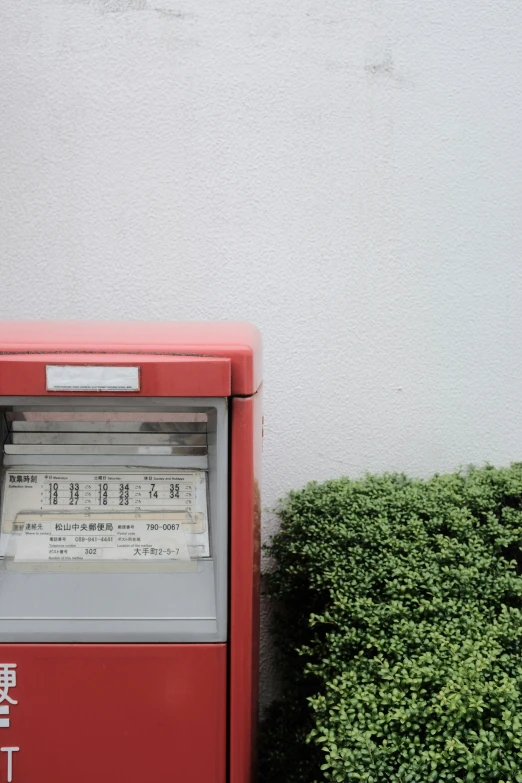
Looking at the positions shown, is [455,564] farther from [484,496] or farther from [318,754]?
[318,754]

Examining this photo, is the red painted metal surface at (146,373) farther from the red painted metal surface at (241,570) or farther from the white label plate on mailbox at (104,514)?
the white label plate on mailbox at (104,514)

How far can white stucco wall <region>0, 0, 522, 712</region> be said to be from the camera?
96.8 inches

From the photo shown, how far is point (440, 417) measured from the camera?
8.89 ft

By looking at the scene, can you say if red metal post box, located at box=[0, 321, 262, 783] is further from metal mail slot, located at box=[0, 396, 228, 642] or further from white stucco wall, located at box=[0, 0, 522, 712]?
white stucco wall, located at box=[0, 0, 522, 712]

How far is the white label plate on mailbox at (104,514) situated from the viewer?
1605 mm

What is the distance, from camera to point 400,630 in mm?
1789

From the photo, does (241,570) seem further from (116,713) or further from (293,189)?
(293,189)

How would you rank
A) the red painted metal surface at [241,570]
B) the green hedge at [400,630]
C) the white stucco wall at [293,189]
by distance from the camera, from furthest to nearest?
1. the white stucco wall at [293,189]
2. the red painted metal surface at [241,570]
3. the green hedge at [400,630]

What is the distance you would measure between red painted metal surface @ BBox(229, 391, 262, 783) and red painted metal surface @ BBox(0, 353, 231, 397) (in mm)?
85

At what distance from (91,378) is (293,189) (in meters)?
1.33

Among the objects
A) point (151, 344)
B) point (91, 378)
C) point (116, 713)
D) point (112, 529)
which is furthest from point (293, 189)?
point (116, 713)

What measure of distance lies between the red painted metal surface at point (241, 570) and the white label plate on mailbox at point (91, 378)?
0.75 ft

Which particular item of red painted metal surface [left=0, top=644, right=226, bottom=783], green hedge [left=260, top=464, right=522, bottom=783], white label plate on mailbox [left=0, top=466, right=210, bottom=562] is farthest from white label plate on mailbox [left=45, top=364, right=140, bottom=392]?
green hedge [left=260, top=464, right=522, bottom=783]

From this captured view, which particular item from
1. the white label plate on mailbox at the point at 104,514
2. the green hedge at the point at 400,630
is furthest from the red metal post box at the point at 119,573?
the green hedge at the point at 400,630
